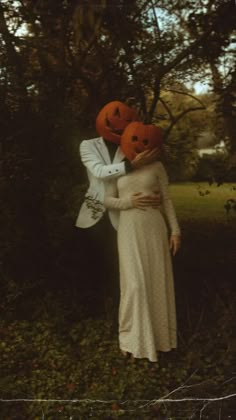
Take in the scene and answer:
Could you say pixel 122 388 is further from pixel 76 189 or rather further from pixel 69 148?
pixel 69 148

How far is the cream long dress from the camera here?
4.07 metres

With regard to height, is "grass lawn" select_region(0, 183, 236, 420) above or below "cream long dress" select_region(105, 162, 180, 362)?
below

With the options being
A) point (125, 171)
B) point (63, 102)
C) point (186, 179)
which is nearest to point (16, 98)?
point (63, 102)

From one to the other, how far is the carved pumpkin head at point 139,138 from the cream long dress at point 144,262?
0.61ft

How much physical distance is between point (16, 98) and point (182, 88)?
2.13 meters

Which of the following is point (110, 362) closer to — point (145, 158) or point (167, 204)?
point (167, 204)

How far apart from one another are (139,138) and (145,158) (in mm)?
159

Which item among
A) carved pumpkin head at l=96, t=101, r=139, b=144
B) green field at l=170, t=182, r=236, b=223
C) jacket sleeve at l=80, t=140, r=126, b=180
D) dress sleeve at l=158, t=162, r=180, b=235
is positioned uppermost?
carved pumpkin head at l=96, t=101, r=139, b=144

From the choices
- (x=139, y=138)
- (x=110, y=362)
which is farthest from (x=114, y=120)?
(x=110, y=362)

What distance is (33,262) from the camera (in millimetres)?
5164

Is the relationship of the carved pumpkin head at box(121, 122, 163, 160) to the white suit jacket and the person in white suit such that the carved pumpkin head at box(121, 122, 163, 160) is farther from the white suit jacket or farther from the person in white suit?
the white suit jacket

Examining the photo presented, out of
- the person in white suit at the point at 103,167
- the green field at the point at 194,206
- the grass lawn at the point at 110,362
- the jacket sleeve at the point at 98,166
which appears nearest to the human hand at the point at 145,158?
the person in white suit at the point at 103,167

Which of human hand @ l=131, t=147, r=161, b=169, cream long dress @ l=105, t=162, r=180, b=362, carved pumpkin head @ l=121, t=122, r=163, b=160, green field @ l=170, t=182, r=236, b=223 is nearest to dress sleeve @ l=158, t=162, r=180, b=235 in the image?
cream long dress @ l=105, t=162, r=180, b=362

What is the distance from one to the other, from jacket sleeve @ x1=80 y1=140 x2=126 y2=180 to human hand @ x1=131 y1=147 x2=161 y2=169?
0.10 m
